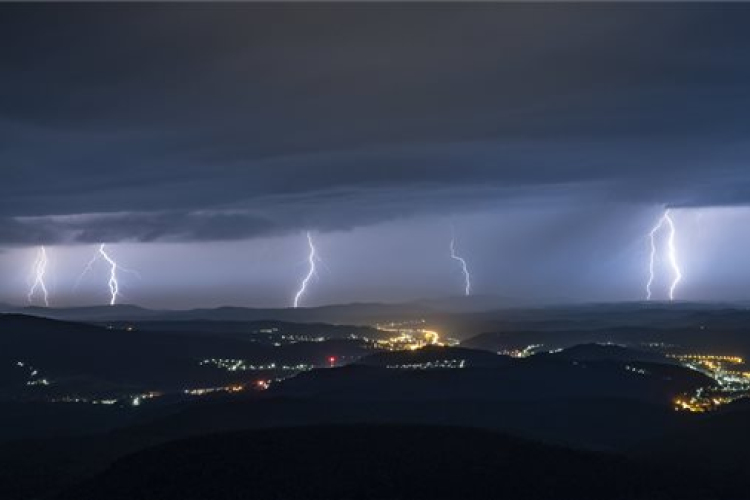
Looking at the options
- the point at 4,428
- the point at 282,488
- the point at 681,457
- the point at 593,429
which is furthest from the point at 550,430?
the point at 4,428

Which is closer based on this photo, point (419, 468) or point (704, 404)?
point (419, 468)

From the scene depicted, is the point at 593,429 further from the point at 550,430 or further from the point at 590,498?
the point at 590,498

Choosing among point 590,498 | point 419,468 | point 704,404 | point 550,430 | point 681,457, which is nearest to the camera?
point 590,498

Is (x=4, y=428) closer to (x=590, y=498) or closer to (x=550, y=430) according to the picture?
(x=550, y=430)

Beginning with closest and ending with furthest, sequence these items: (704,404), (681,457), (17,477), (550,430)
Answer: (681,457)
(17,477)
(550,430)
(704,404)

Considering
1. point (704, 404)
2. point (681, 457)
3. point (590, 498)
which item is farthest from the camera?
point (704, 404)

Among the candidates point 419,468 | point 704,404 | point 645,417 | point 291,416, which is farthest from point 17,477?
point 704,404

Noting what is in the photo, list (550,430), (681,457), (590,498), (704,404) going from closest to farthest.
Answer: (590,498)
(681,457)
(550,430)
(704,404)
